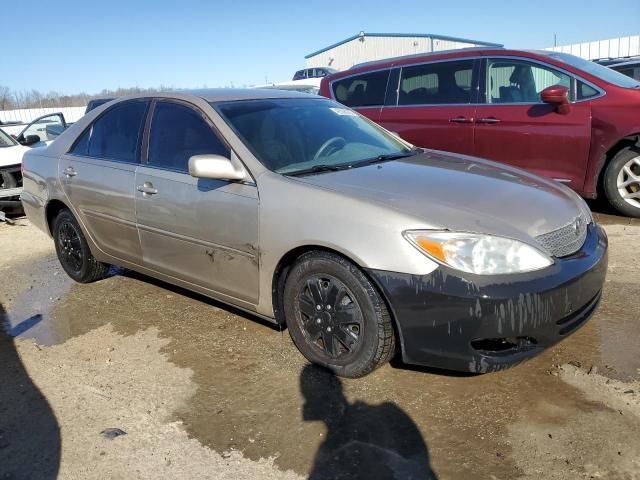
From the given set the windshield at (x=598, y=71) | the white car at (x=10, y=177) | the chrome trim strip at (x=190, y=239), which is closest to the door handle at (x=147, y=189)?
the chrome trim strip at (x=190, y=239)

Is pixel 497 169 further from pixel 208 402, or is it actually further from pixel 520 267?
pixel 208 402

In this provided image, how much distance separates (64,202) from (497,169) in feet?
11.3

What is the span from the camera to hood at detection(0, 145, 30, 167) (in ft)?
26.8

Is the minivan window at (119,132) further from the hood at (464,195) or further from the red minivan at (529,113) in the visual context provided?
the red minivan at (529,113)

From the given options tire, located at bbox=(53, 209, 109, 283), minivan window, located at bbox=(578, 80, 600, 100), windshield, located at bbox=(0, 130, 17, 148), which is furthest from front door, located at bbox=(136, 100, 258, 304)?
windshield, located at bbox=(0, 130, 17, 148)

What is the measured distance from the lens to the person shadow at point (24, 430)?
245 cm

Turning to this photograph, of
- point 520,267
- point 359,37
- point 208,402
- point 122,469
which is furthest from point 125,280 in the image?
point 359,37

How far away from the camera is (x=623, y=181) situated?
557cm

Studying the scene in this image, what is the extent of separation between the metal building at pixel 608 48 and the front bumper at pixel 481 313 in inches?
1242

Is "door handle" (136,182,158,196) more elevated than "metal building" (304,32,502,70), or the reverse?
"metal building" (304,32,502,70)

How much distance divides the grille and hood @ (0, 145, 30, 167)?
7.97 metres

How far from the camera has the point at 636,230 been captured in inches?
206

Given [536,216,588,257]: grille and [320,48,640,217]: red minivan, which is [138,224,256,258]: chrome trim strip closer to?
[536,216,588,257]: grille

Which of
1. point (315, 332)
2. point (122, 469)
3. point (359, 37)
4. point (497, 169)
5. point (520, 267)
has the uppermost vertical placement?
point (359, 37)
